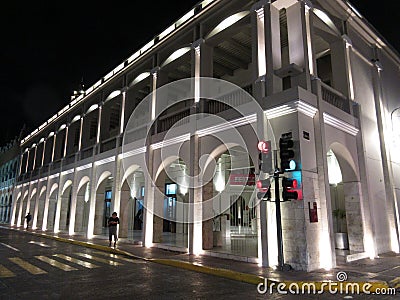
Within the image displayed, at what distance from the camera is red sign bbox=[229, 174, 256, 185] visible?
18047 mm

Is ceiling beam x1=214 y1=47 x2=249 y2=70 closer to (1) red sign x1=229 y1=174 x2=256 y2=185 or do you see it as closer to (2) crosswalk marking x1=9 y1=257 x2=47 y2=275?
(1) red sign x1=229 y1=174 x2=256 y2=185

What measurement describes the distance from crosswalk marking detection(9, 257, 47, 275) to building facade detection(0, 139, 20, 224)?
102ft

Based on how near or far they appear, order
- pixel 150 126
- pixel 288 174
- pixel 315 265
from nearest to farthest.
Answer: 1. pixel 315 265
2. pixel 288 174
3. pixel 150 126

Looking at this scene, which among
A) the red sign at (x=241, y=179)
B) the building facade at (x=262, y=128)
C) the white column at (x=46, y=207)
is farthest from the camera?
the white column at (x=46, y=207)

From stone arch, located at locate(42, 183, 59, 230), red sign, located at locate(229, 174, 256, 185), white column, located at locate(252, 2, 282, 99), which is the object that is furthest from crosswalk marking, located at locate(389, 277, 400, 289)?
stone arch, located at locate(42, 183, 59, 230)

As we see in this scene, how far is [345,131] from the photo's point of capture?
11.9m

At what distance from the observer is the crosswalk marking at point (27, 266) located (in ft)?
27.6

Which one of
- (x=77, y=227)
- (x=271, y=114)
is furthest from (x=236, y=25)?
(x=77, y=227)

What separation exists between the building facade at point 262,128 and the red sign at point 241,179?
0.07 meters

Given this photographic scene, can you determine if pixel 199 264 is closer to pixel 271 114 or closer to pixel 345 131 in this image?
pixel 271 114

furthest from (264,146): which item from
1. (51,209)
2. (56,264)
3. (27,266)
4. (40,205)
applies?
(40,205)

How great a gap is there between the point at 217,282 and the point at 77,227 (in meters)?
16.4

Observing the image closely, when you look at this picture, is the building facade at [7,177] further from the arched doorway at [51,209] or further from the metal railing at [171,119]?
the metal railing at [171,119]

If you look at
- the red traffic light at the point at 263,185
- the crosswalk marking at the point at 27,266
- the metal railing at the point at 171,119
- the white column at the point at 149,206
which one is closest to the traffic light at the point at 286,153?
Answer: the red traffic light at the point at 263,185
